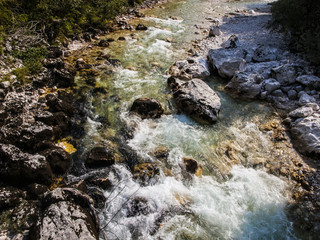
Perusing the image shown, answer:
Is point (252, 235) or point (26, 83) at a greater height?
point (26, 83)

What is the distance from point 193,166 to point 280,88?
6436 mm

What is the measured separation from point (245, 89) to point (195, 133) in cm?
377

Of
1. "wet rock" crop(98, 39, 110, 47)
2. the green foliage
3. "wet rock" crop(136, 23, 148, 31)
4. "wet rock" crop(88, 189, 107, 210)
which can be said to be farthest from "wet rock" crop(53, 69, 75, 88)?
"wet rock" crop(136, 23, 148, 31)

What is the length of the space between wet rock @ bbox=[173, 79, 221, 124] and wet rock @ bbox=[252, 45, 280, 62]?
4.82m

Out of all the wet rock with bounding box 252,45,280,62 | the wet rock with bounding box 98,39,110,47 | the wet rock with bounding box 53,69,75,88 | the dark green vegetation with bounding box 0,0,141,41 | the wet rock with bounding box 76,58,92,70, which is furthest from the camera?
the wet rock with bounding box 98,39,110,47

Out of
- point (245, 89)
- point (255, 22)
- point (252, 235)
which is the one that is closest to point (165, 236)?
point (252, 235)

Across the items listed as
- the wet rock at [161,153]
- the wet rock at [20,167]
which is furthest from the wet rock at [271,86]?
the wet rock at [20,167]

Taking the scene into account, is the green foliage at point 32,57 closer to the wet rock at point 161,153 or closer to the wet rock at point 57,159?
the wet rock at point 57,159

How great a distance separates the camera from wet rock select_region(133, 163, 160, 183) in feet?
19.6

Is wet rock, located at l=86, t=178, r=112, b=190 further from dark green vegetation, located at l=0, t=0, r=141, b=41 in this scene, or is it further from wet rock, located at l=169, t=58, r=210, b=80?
dark green vegetation, located at l=0, t=0, r=141, b=41

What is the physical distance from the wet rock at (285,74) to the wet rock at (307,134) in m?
2.62

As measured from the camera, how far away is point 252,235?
5043 millimetres

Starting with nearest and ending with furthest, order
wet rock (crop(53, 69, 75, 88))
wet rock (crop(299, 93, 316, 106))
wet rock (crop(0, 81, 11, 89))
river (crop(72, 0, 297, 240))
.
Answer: river (crop(72, 0, 297, 240))
wet rock (crop(0, 81, 11, 89))
wet rock (crop(299, 93, 316, 106))
wet rock (crop(53, 69, 75, 88))

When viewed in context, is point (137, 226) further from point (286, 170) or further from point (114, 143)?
point (286, 170)
